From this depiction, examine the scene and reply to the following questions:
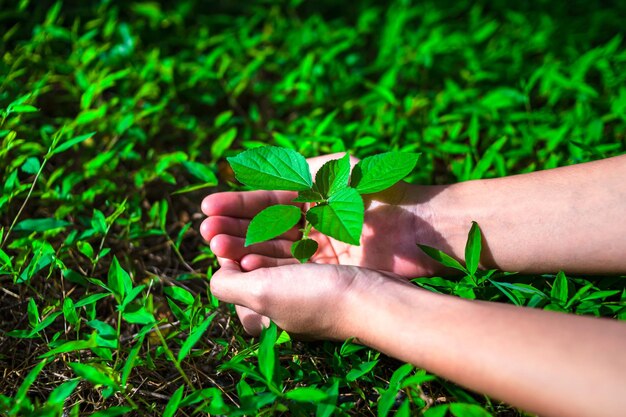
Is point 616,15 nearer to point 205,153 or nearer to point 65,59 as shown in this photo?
point 205,153

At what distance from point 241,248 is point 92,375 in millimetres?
521

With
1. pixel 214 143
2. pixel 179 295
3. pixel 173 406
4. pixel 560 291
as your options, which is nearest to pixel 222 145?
pixel 214 143

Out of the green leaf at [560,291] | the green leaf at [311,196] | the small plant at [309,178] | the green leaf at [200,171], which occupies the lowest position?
the green leaf at [560,291]

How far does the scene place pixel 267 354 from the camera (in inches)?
46.8

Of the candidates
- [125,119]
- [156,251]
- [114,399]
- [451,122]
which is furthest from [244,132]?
[114,399]

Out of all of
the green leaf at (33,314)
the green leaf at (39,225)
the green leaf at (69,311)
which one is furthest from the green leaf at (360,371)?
the green leaf at (39,225)

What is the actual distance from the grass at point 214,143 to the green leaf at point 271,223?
231mm

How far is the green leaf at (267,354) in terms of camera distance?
1.17m

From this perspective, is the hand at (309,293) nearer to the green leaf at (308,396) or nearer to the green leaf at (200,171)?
the green leaf at (308,396)

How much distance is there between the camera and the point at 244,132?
2.26 metres

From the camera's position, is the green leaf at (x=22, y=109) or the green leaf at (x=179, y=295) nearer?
the green leaf at (x=179, y=295)

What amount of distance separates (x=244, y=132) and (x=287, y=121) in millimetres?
247

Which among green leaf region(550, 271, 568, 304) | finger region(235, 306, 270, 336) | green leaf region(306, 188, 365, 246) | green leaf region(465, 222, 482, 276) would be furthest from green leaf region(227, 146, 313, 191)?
green leaf region(550, 271, 568, 304)

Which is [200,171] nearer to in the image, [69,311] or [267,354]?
[69,311]
